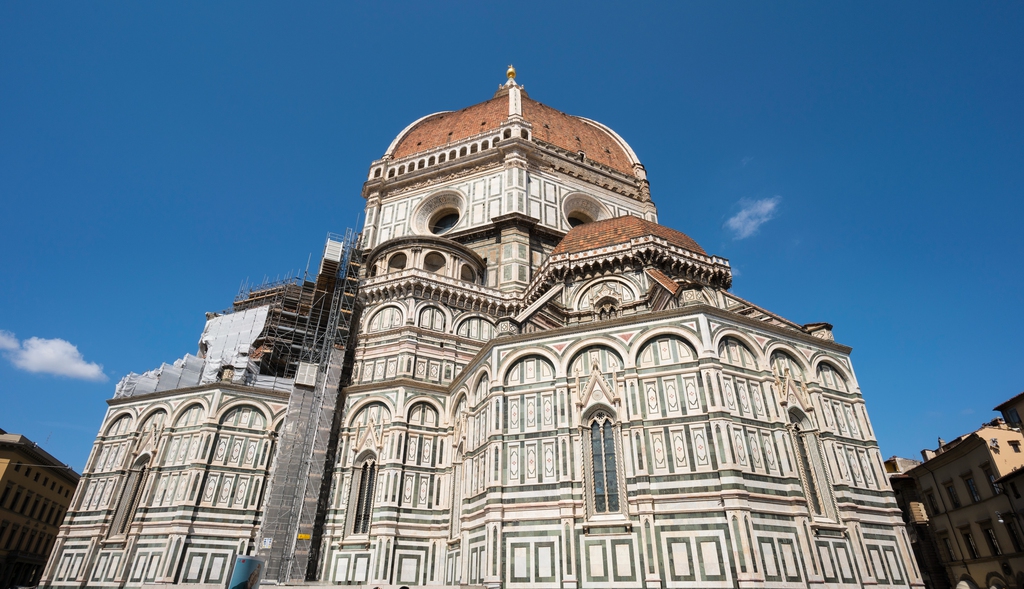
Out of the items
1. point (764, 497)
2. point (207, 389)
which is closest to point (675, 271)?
point (764, 497)

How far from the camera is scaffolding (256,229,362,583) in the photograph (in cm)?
2084

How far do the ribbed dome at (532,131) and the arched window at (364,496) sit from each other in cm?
2099

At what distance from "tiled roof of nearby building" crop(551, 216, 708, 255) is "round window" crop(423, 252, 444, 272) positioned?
6.03m

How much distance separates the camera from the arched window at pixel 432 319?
2589cm

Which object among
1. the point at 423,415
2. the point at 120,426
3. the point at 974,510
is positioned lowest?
the point at 974,510

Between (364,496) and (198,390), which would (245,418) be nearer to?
(198,390)

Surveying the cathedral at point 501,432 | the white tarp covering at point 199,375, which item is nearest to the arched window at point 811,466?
the cathedral at point 501,432

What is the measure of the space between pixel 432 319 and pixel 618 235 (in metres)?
8.78

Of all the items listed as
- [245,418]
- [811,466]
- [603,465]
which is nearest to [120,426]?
[245,418]

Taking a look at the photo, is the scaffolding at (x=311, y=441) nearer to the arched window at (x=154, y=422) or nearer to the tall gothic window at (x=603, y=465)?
the arched window at (x=154, y=422)

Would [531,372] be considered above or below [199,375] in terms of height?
below

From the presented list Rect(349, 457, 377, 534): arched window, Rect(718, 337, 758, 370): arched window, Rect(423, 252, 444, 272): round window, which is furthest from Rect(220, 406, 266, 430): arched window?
Rect(718, 337, 758, 370): arched window

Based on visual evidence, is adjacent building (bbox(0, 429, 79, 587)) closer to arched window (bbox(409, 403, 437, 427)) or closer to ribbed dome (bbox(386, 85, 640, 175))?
arched window (bbox(409, 403, 437, 427))

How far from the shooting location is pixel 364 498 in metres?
21.9
